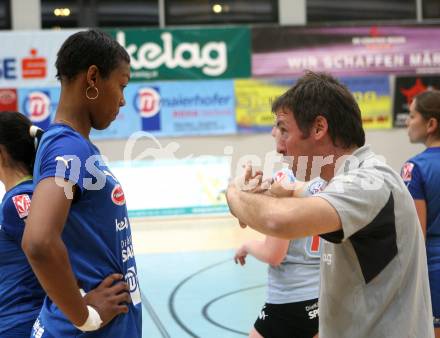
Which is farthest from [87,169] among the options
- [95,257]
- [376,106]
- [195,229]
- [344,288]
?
[376,106]

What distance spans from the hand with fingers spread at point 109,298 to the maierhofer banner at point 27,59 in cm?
1033

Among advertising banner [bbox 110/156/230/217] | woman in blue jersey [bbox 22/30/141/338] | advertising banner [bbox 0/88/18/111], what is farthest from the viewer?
advertising banner [bbox 0/88/18/111]

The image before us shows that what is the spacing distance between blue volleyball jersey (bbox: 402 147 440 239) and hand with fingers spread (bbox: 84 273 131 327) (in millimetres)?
1820

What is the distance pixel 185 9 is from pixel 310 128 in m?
11.2

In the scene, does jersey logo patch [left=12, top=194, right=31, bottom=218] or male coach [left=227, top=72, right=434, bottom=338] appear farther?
jersey logo patch [left=12, top=194, right=31, bottom=218]

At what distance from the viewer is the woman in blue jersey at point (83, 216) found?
63.2 inches

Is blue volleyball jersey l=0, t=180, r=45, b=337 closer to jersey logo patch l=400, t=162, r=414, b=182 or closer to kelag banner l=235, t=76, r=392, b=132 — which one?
jersey logo patch l=400, t=162, r=414, b=182

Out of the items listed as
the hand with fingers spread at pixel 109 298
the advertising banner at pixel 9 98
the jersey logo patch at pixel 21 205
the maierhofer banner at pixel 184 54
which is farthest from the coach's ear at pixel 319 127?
the advertising banner at pixel 9 98

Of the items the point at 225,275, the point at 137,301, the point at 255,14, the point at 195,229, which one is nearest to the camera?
the point at 137,301

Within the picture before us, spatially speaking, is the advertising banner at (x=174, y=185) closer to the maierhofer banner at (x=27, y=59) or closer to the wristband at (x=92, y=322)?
the maierhofer banner at (x=27, y=59)

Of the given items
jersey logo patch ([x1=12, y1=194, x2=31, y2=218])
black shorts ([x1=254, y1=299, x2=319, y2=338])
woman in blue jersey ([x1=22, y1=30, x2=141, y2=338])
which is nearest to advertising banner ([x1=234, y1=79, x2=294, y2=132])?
black shorts ([x1=254, y1=299, x2=319, y2=338])

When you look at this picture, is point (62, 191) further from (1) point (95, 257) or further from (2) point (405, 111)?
(2) point (405, 111)

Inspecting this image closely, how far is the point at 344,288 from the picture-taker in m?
1.64

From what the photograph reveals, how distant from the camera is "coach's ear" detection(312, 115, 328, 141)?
5.47 ft
